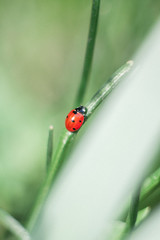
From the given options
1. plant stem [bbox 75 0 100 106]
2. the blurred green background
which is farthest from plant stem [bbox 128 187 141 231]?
the blurred green background

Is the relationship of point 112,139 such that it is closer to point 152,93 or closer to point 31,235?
point 152,93

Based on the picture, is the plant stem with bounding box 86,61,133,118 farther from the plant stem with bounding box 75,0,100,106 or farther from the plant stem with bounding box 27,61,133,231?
the plant stem with bounding box 75,0,100,106

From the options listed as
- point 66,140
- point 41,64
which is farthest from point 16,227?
point 41,64

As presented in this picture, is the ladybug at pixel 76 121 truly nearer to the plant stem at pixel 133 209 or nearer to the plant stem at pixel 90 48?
the plant stem at pixel 90 48

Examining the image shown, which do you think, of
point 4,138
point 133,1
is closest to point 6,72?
point 4,138

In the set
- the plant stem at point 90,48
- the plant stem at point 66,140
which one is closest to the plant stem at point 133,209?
the plant stem at point 66,140

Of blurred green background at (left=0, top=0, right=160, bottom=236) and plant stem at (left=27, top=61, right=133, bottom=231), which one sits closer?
plant stem at (left=27, top=61, right=133, bottom=231)

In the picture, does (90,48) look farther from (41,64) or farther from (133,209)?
(41,64)
